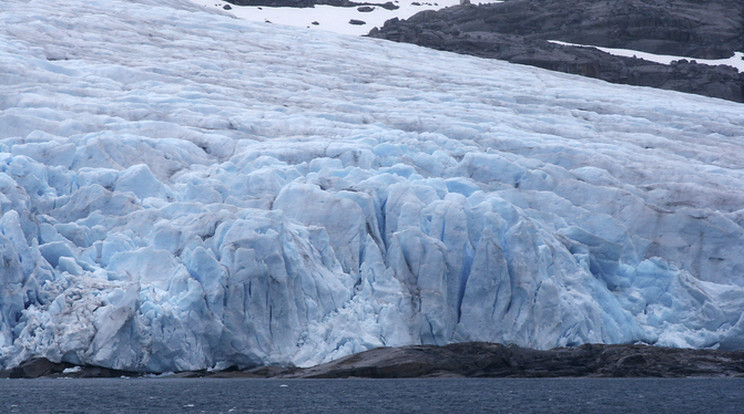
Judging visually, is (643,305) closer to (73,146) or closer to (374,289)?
(374,289)

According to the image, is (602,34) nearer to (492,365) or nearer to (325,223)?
(325,223)

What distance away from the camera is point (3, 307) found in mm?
17875

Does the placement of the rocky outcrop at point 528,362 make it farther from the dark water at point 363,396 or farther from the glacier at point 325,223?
the glacier at point 325,223

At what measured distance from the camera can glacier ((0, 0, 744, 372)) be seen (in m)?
18.5

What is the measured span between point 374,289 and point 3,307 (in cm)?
667

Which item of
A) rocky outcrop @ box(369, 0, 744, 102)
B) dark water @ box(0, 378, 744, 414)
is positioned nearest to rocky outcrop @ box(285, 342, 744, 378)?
dark water @ box(0, 378, 744, 414)

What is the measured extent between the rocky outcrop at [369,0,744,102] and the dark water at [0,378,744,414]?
26026 millimetres

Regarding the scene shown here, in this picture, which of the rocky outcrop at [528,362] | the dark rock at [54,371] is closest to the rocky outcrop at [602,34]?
the rocky outcrop at [528,362]

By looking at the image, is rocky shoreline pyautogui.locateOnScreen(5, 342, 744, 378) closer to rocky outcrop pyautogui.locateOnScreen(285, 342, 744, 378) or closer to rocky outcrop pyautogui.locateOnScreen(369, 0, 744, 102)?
rocky outcrop pyautogui.locateOnScreen(285, 342, 744, 378)

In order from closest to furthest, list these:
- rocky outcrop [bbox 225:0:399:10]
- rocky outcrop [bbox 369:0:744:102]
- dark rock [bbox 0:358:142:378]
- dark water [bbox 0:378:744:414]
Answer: dark water [bbox 0:378:744:414], dark rock [bbox 0:358:142:378], rocky outcrop [bbox 369:0:744:102], rocky outcrop [bbox 225:0:399:10]

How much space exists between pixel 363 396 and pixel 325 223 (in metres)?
4.41

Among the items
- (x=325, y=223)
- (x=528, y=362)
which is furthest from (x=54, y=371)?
(x=528, y=362)

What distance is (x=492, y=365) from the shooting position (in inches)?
763

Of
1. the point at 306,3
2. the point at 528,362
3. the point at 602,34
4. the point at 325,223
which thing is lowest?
the point at 528,362
